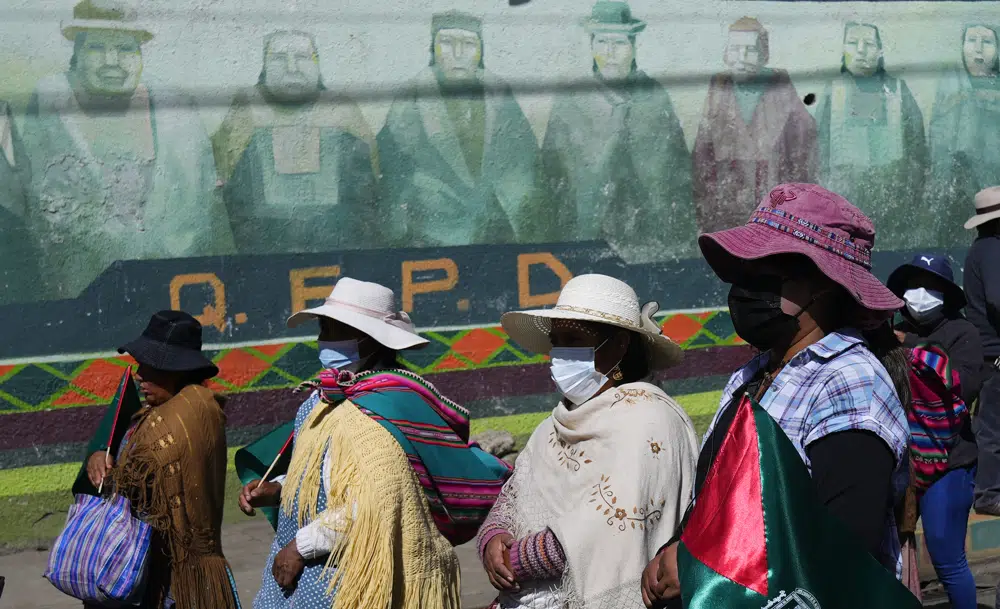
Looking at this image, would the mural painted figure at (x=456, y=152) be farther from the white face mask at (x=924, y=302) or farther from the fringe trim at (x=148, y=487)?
the fringe trim at (x=148, y=487)

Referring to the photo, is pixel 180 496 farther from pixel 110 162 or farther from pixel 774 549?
pixel 110 162

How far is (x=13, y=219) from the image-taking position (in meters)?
7.11

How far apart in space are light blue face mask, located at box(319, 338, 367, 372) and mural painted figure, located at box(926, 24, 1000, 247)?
7.41 metres

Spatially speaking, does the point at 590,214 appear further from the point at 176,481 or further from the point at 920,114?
the point at 176,481

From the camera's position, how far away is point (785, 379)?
2.64 metres

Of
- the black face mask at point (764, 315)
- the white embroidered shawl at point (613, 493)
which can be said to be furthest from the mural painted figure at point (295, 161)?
the black face mask at point (764, 315)

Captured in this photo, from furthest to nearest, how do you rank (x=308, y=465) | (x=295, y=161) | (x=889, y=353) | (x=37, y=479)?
(x=295, y=161) → (x=37, y=479) → (x=308, y=465) → (x=889, y=353)

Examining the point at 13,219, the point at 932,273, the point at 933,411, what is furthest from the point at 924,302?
the point at 13,219

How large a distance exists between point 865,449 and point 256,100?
19.7ft

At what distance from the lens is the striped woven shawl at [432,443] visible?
3809 mm

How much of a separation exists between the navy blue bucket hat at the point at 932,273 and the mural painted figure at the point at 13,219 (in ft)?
16.6

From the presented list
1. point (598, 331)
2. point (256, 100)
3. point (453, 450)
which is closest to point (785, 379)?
point (598, 331)

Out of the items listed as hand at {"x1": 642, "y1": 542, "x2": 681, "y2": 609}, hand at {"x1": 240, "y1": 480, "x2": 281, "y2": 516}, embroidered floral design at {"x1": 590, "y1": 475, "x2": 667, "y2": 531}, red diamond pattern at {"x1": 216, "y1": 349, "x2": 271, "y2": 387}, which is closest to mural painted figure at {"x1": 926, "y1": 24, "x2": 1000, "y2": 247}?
red diamond pattern at {"x1": 216, "y1": 349, "x2": 271, "y2": 387}

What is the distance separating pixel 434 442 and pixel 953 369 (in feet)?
8.13
